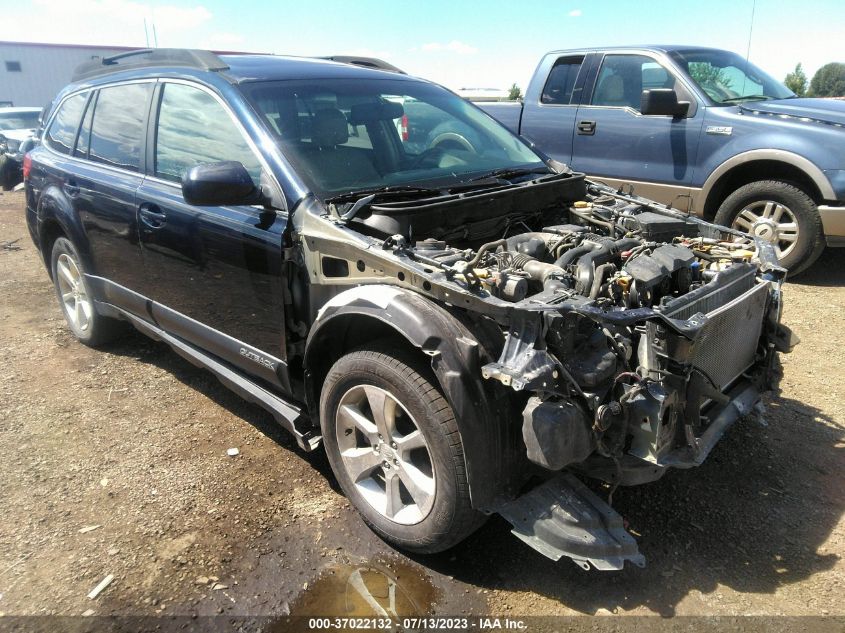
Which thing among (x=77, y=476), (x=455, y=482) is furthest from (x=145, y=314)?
(x=455, y=482)

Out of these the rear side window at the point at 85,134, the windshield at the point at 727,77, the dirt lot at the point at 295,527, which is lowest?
the dirt lot at the point at 295,527

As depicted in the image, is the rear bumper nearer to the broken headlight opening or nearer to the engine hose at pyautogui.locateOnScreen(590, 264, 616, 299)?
the broken headlight opening

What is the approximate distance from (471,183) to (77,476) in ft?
8.54

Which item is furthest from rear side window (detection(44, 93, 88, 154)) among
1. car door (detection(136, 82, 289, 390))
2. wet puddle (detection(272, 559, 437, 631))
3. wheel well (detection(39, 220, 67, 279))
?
wet puddle (detection(272, 559, 437, 631))

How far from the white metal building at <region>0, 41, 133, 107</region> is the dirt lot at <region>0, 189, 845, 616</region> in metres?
33.5

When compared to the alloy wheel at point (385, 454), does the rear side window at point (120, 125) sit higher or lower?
higher

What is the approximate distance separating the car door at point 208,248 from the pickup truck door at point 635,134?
182 inches

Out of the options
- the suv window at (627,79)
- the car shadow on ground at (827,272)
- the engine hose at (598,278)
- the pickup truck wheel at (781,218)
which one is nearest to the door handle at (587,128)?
the suv window at (627,79)

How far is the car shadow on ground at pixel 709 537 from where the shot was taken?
2.48 m

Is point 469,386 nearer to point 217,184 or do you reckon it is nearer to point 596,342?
point 596,342

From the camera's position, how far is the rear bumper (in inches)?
213

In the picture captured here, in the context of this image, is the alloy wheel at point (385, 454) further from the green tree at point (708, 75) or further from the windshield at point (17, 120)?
the windshield at point (17, 120)

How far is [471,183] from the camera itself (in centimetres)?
329

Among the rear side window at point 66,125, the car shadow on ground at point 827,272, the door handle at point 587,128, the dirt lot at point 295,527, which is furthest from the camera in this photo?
the door handle at point 587,128
